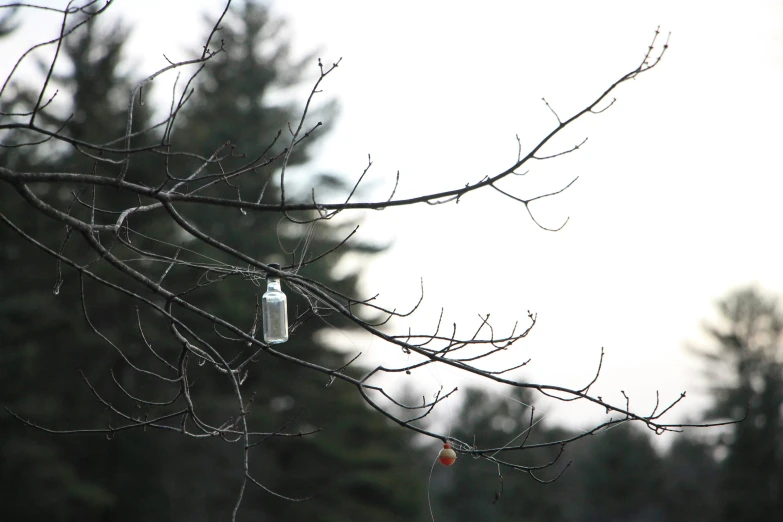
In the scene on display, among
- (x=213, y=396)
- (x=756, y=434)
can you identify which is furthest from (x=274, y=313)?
(x=756, y=434)

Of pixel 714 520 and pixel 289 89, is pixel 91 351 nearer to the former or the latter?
pixel 289 89

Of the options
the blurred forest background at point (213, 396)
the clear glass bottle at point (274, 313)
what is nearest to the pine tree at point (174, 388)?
the blurred forest background at point (213, 396)

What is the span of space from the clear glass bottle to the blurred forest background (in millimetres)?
7949

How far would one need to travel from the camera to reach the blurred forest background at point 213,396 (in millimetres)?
13672

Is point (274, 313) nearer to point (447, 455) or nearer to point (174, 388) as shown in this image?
point (447, 455)

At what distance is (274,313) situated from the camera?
335 cm

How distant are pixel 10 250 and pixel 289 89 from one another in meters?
8.13

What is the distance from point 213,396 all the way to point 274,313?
43.3 feet

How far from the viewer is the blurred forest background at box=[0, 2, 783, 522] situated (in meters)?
13.7

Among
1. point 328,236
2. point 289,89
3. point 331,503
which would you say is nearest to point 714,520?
point 331,503

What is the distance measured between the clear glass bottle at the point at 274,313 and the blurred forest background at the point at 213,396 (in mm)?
7949

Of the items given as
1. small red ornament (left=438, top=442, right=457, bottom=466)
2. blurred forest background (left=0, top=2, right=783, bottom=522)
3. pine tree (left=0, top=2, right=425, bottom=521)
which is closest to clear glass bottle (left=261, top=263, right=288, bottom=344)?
small red ornament (left=438, top=442, right=457, bottom=466)

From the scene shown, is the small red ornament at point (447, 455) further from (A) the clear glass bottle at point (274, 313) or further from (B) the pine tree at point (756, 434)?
(B) the pine tree at point (756, 434)

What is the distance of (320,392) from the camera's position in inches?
659
